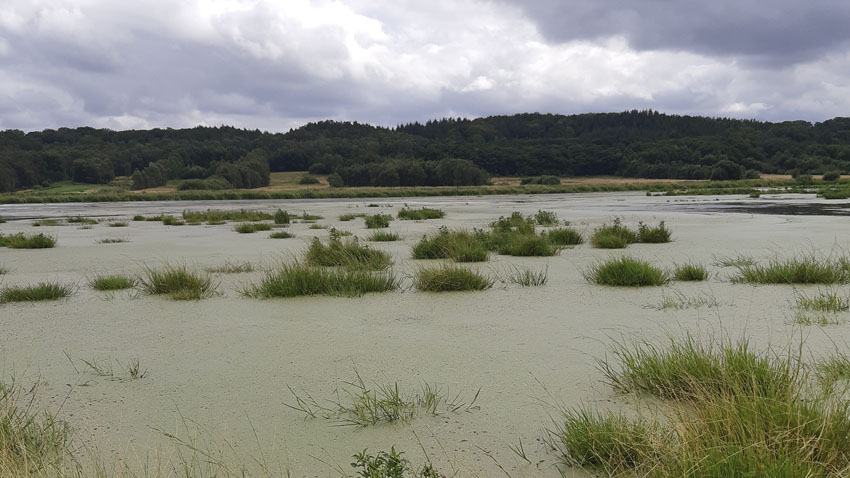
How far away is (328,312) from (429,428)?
339 cm

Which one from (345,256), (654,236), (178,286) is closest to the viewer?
(178,286)

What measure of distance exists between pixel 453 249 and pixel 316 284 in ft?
11.9

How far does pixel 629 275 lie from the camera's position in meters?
7.63

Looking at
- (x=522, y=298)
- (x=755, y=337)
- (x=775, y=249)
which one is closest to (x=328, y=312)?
(x=522, y=298)

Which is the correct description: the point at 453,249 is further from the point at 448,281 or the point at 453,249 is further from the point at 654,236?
the point at 654,236

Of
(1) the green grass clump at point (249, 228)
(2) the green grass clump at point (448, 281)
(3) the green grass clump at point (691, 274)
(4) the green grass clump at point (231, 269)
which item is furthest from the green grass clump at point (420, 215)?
(3) the green grass clump at point (691, 274)

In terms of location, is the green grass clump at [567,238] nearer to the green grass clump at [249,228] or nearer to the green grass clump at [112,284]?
the green grass clump at [112,284]

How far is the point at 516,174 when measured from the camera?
4417 inches

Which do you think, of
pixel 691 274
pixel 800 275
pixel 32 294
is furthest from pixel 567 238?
pixel 32 294

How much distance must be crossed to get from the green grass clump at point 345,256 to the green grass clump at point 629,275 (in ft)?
10.6

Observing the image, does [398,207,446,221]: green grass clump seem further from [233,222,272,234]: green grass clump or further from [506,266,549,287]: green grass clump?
[506,266,549,287]: green grass clump

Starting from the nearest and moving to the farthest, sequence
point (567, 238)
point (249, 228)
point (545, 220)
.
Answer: point (567, 238), point (249, 228), point (545, 220)

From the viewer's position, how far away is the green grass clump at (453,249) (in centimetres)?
1035

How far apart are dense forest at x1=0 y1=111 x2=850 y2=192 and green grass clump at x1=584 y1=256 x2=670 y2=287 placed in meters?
78.5
